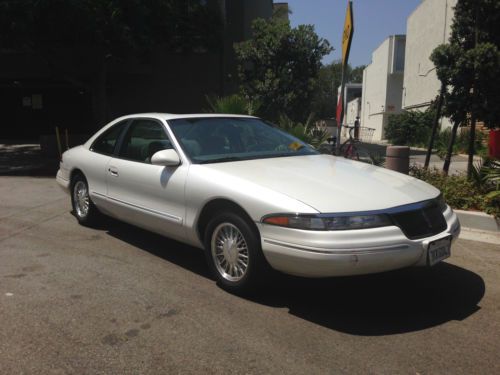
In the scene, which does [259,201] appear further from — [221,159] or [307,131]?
[307,131]

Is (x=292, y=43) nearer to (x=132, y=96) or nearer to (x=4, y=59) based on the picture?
(x=132, y=96)

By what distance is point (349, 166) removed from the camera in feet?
15.7

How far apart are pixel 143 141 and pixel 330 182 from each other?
7.29ft

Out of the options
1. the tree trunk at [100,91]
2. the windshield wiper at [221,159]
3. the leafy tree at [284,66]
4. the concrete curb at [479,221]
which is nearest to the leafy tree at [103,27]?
the tree trunk at [100,91]

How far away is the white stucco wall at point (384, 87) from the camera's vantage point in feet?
124

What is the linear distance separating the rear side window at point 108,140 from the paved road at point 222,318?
119 centimetres

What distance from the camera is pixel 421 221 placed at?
384 cm

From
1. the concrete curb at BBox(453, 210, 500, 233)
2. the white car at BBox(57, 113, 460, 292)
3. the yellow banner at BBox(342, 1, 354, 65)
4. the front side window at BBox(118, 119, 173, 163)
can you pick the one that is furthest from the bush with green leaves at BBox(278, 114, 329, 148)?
the front side window at BBox(118, 119, 173, 163)

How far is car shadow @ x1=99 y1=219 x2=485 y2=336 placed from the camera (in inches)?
147

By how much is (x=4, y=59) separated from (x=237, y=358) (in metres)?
21.4

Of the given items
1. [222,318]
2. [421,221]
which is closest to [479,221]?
[421,221]

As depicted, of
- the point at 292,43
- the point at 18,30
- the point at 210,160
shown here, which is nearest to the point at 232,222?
the point at 210,160

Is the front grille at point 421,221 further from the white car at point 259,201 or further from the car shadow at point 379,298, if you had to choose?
the car shadow at point 379,298

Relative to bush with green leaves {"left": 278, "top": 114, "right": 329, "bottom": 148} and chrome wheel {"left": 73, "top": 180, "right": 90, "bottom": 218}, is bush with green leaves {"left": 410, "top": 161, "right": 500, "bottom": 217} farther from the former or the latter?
chrome wheel {"left": 73, "top": 180, "right": 90, "bottom": 218}
